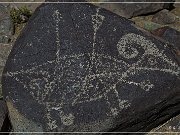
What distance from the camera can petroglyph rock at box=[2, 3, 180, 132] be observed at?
17.1 feet

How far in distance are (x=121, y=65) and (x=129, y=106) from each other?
45 cm

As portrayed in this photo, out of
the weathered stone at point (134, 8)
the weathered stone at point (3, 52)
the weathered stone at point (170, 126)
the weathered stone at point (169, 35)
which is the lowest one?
the weathered stone at point (170, 126)

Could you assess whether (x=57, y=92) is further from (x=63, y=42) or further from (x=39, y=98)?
(x=63, y=42)

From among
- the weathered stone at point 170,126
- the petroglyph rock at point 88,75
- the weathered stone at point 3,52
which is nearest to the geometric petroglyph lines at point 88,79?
the petroglyph rock at point 88,75

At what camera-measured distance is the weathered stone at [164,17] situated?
22.4 ft

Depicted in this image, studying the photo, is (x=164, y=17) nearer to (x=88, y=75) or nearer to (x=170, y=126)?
(x=170, y=126)

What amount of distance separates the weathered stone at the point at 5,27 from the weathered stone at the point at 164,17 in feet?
5.45

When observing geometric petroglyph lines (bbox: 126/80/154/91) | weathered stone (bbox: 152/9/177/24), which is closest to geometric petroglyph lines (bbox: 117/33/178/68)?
geometric petroglyph lines (bbox: 126/80/154/91)

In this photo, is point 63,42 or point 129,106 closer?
point 129,106

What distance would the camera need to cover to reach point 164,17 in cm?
686

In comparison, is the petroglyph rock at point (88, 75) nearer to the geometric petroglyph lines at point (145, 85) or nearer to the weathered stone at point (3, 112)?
the geometric petroglyph lines at point (145, 85)

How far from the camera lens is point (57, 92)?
5.33m

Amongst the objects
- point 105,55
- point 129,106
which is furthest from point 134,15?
point 129,106

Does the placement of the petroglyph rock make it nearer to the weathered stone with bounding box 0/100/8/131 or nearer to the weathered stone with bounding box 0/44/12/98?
the weathered stone with bounding box 0/100/8/131
